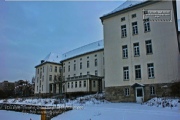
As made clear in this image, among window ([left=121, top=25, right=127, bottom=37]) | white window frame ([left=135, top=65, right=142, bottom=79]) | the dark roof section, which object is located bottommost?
white window frame ([left=135, top=65, right=142, bottom=79])

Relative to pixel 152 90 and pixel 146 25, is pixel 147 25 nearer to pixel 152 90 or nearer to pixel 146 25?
pixel 146 25

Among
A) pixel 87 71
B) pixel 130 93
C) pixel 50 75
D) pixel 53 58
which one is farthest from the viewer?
pixel 53 58

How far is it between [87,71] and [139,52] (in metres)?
18.2

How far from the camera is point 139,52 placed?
67.2ft

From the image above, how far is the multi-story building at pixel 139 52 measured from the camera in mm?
18609

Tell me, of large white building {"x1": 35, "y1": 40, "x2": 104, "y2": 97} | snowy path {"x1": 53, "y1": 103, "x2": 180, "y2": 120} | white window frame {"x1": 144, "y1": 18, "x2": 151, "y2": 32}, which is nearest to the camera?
snowy path {"x1": 53, "y1": 103, "x2": 180, "y2": 120}

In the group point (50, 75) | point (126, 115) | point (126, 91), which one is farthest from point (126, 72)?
point (50, 75)


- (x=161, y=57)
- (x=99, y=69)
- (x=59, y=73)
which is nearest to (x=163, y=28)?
(x=161, y=57)

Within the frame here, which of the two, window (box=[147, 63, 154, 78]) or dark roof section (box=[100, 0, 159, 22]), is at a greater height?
dark roof section (box=[100, 0, 159, 22])

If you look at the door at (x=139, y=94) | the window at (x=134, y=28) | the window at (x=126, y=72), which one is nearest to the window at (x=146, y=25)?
the window at (x=134, y=28)

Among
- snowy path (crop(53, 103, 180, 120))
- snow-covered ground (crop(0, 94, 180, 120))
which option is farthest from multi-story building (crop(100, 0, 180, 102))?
snowy path (crop(53, 103, 180, 120))

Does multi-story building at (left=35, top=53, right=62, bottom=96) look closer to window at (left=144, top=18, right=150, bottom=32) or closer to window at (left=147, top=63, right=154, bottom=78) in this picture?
window at (left=147, top=63, right=154, bottom=78)

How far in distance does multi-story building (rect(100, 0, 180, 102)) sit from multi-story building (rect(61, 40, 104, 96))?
1078 cm

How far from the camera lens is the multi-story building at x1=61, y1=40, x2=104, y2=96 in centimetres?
3334
